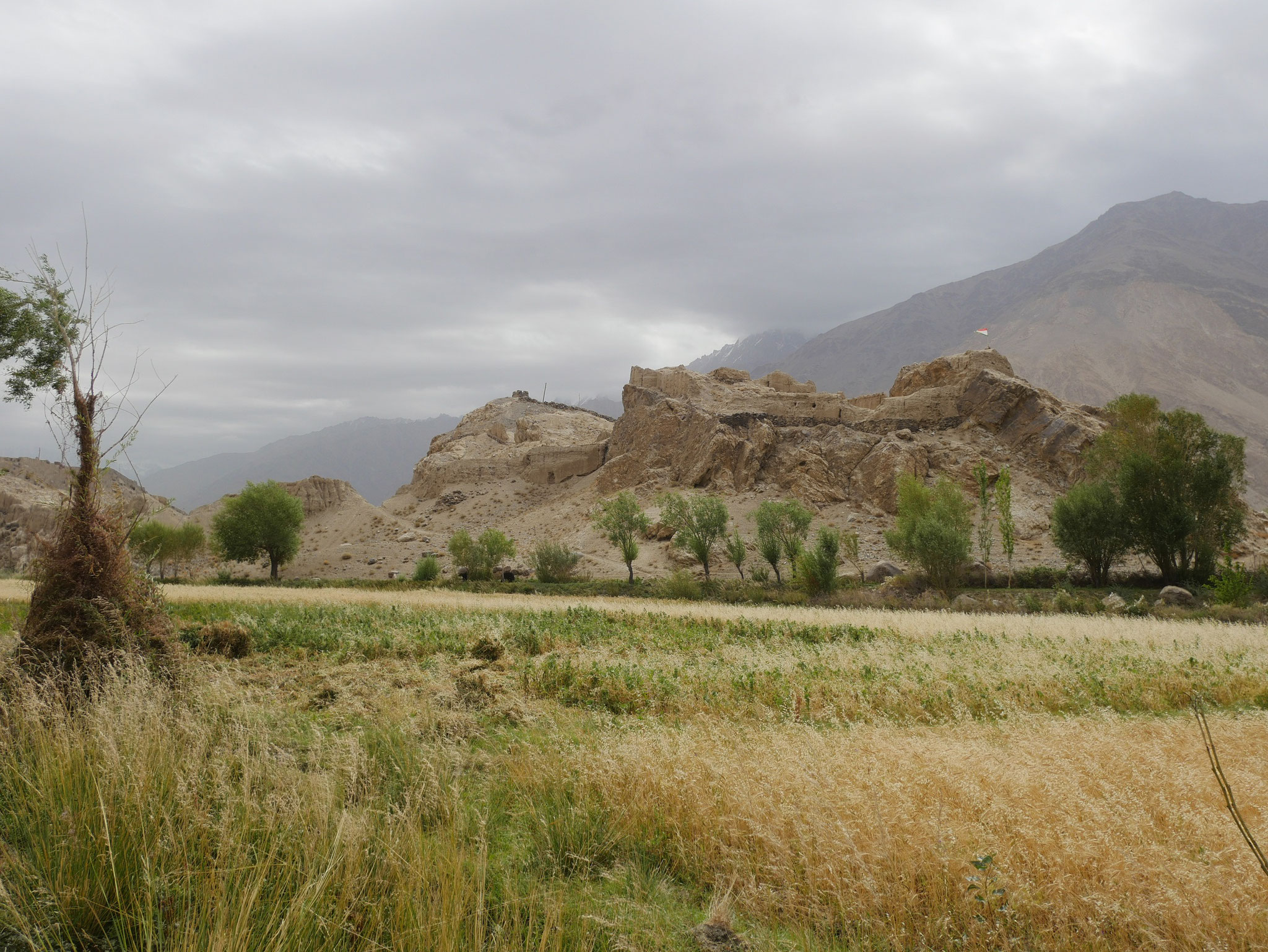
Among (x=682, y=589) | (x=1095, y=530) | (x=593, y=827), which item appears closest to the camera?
(x=593, y=827)

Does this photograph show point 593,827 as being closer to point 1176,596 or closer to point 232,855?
point 232,855

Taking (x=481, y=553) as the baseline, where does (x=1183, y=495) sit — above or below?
above

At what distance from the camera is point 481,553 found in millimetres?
55781

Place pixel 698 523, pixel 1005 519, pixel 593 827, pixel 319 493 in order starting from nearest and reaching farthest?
pixel 593 827, pixel 1005 519, pixel 698 523, pixel 319 493

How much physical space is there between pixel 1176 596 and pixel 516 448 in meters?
71.3

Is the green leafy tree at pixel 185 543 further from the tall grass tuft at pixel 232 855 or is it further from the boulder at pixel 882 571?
the tall grass tuft at pixel 232 855

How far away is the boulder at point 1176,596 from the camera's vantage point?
3400 cm

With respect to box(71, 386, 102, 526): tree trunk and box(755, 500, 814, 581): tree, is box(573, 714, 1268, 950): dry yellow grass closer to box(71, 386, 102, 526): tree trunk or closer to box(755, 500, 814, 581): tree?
box(71, 386, 102, 526): tree trunk

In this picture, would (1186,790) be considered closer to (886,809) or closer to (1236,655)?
(886,809)

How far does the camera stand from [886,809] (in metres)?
5.50

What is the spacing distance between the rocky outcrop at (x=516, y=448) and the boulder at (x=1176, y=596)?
2328 inches

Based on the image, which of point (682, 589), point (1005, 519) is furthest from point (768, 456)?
point (682, 589)

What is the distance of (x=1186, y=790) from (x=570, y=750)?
5.76 meters

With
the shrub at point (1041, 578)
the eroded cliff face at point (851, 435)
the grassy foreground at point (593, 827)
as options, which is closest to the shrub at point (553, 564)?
the eroded cliff face at point (851, 435)
